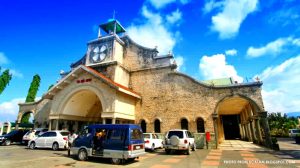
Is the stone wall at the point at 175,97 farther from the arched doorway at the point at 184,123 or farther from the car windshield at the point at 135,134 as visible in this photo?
the car windshield at the point at 135,134

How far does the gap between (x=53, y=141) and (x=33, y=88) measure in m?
24.1

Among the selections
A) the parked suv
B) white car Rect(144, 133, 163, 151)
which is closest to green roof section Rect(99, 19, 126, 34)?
white car Rect(144, 133, 163, 151)

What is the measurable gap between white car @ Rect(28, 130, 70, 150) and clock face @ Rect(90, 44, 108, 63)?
36.2 ft

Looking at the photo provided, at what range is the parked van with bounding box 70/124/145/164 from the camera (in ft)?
33.9

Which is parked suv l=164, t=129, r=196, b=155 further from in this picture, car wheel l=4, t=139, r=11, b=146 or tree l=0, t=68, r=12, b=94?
tree l=0, t=68, r=12, b=94

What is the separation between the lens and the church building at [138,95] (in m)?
19.3

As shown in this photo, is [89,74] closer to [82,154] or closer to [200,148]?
[82,154]

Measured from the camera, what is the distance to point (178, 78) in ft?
72.1

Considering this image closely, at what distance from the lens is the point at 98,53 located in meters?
25.5

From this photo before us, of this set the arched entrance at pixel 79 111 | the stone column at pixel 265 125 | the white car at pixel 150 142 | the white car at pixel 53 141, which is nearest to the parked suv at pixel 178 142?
the white car at pixel 150 142

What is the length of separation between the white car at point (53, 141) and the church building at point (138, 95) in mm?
3821

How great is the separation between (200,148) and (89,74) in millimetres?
13820

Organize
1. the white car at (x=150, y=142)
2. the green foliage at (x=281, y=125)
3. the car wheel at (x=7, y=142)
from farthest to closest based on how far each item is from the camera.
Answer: the green foliage at (x=281, y=125) → the car wheel at (x=7, y=142) → the white car at (x=150, y=142)

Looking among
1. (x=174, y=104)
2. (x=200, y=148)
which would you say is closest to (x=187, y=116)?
(x=174, y=104)
